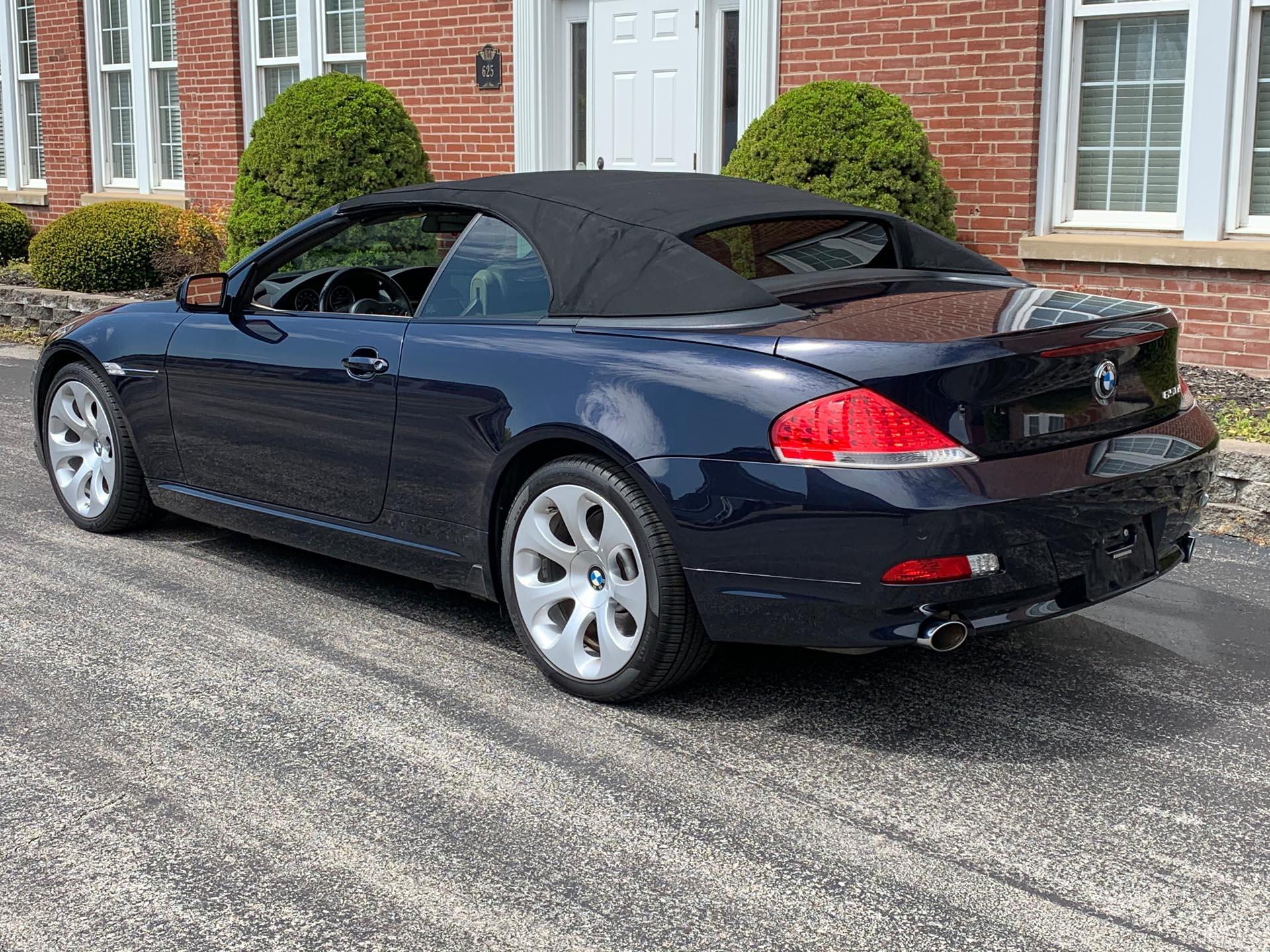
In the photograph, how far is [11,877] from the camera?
3086 mm

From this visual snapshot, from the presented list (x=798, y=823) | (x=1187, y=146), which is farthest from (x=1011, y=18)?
(x=798, y=823)

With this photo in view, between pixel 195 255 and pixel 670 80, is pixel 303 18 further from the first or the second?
pixel 670 80

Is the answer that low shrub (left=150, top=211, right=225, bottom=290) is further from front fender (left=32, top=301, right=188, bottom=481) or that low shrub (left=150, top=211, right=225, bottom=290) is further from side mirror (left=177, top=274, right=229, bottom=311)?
side mirror (left=177, top=274, right=229, bottom=311)

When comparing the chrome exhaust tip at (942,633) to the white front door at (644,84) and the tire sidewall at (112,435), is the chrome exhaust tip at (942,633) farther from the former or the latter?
the white front door at (644,84)

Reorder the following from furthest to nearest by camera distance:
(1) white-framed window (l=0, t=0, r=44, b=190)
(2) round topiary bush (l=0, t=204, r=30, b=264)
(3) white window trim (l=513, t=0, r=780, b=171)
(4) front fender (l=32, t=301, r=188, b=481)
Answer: (1) white-framed window (l=0, t=0, r=44, b=190) → (2) round topiary bush (l=0, t=204, r=30, b=264) → (3) white window trim (l=513, t=0, r=780, b=171) → (4) front fender (l=32, t=301, r=188, b=481)

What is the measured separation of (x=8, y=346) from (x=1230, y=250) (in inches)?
385

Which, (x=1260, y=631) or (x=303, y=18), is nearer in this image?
(x=1260, y=631)

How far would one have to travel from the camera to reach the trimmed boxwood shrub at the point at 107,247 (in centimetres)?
1309

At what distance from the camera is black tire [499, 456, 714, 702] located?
3848mm

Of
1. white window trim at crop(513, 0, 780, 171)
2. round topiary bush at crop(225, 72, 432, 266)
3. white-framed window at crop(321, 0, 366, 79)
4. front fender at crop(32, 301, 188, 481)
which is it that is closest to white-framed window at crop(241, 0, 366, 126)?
white-framed window at crop(321, 0, 366, 79)

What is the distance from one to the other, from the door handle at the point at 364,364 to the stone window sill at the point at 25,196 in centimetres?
1386

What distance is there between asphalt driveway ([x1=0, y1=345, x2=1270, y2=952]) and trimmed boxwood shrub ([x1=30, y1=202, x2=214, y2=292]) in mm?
8635

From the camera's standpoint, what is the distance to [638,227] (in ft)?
14.0

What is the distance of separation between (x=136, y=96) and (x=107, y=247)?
332cm
